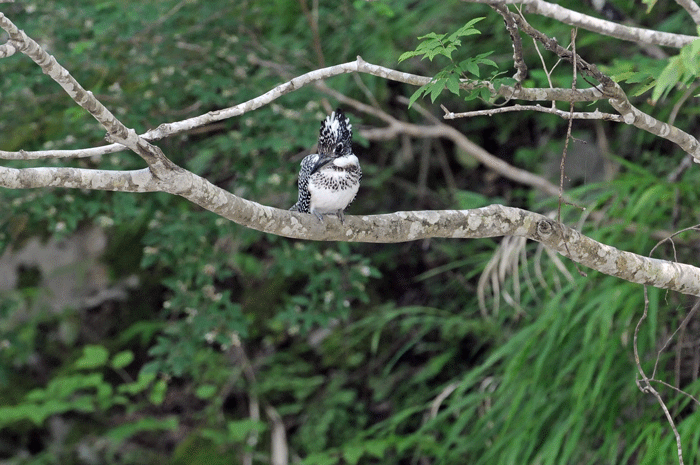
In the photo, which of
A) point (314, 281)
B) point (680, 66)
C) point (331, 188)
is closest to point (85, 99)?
point (680, 66)

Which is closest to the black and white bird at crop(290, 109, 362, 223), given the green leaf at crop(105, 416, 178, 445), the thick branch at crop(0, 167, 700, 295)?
the thick branch at crop(0, 167, 700, 295)

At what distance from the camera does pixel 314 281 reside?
316cm

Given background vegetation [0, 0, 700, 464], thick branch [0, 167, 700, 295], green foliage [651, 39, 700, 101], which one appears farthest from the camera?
background vegetation [0, 0, 700, 464]

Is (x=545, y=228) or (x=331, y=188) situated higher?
(x=331, y=188)

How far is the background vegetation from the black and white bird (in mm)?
360

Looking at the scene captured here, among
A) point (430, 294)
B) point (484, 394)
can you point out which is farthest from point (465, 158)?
point (484, 394)

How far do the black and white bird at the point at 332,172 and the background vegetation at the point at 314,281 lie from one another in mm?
360

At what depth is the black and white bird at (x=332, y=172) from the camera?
2568 mm

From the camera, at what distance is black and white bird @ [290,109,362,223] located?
2.57 meters

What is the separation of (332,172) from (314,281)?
2.31ft

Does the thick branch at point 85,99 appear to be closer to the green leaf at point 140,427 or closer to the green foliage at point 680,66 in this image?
the green foliage at point 680,66

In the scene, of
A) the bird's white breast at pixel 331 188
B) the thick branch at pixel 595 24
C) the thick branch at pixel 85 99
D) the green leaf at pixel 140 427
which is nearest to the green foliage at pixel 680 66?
the thick branch at pixel 595 24

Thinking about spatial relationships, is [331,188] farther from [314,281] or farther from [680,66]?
[680,66]

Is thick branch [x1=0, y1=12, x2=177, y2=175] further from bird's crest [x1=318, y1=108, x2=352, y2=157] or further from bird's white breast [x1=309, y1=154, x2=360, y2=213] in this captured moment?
bird's crest [x1=318, y1=108, x2=352, y2=157]
